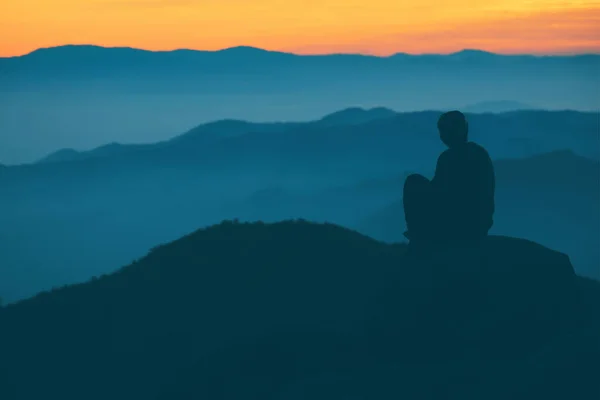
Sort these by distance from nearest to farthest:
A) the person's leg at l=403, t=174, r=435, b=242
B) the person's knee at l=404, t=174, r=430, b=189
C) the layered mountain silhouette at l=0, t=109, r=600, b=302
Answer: the person's leg at l=403, t=174, r=435, b=242 → the person's knee at l=404, t=174, r=430, b=189 → the layered mountain silhouette at l=0, t=109, r=600, b=302

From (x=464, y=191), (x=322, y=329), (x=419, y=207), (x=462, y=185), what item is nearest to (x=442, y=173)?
(x=462, y=185)

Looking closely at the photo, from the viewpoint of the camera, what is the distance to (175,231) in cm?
11694

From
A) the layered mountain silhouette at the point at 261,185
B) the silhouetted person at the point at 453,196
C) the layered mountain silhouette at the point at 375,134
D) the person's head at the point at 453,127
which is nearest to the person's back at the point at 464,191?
the silhouetted person at the point at 453,196

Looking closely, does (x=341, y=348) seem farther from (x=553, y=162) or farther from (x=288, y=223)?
(x=553, y=162)

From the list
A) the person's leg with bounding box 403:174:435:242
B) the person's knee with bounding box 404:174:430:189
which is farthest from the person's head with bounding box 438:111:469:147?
the person's leg with bounding box 403:174:435:242

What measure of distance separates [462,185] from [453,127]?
1431mm

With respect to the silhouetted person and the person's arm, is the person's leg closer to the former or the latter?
the silhouetted person

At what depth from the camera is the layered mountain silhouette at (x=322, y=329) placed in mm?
15078

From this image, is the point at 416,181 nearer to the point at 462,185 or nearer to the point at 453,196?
the point at 453,196

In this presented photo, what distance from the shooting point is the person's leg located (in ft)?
56.9

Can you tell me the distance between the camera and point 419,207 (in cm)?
1736

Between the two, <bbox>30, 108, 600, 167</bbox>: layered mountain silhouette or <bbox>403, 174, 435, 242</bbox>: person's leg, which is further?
<bbox>30, 108, 600, 167</bbox>: layered mountain silhouette

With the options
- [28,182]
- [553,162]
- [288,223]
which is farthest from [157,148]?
[288,223]

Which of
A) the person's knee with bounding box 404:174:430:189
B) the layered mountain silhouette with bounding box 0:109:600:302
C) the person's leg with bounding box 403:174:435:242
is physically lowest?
the layered mountain silhouette with bounding box 0:109:600:302
